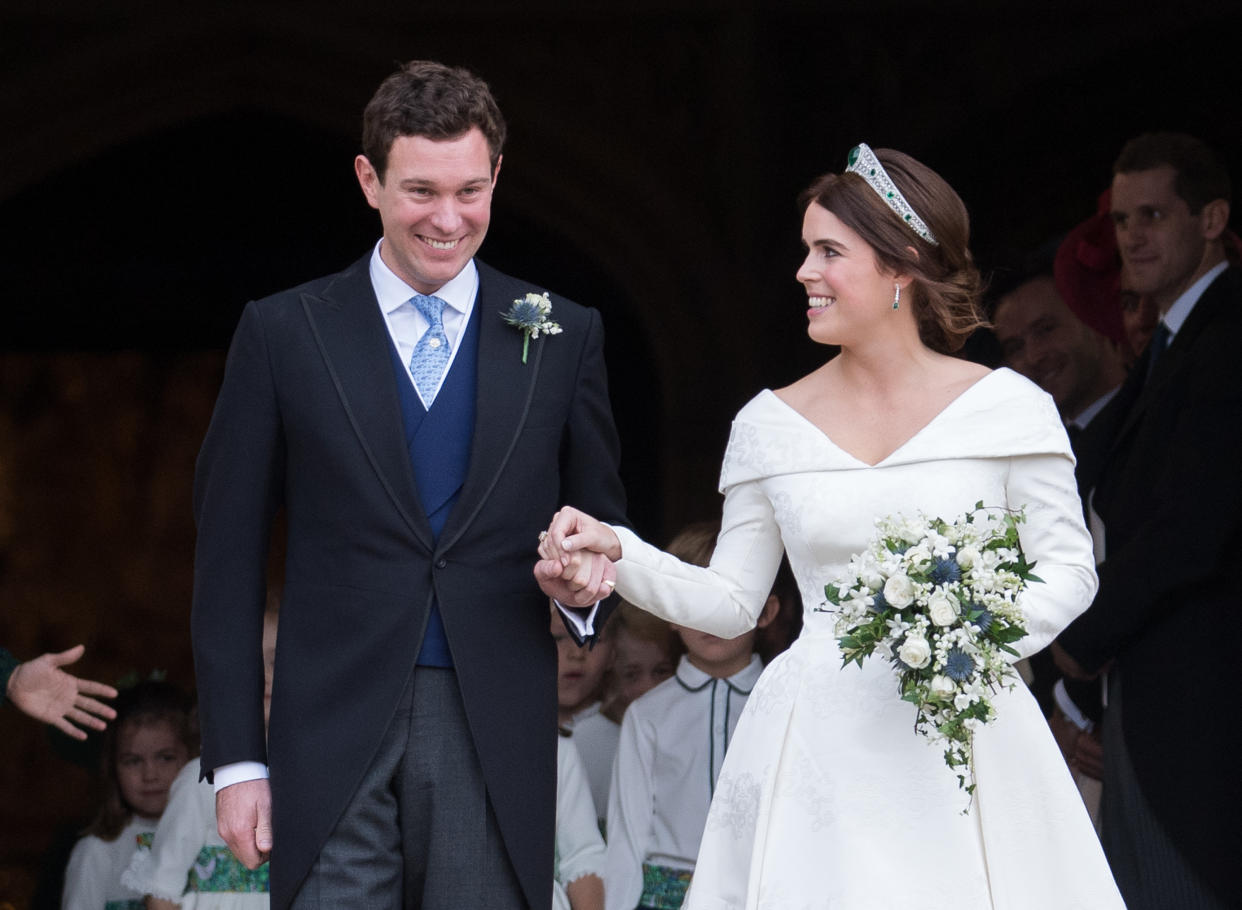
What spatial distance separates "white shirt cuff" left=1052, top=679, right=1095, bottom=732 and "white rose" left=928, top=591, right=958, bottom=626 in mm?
2597

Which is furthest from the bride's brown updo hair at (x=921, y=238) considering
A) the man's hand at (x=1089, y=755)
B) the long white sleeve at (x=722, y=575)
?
the man's hand at (x=1089, y=755)

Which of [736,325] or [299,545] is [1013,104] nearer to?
[736,325]

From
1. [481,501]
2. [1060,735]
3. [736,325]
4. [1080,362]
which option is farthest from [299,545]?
[736,325]

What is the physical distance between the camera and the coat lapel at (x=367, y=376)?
3.12 m

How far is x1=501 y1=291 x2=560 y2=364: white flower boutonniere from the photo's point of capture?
3285mm

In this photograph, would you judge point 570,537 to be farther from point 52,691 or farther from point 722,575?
point 52,691

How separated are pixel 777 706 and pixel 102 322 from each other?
5729mm

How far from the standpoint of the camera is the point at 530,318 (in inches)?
129

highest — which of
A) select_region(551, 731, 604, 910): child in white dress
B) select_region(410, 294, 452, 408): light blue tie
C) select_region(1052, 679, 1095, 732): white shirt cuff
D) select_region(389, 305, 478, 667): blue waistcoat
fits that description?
select_region(410, 294, 452, 408): light blue tie

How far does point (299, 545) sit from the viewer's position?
3.16 metres

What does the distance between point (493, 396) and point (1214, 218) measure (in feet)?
10.8

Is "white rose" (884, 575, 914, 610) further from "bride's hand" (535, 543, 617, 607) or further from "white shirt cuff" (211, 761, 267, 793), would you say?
"white shirt cuff" (211, 761, 267, 793)

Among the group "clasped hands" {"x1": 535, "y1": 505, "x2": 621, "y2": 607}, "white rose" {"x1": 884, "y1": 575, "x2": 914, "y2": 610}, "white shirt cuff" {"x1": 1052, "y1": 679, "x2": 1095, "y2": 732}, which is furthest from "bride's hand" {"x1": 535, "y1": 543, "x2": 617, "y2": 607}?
"white shirt cuff" {"x1": 1052, "y1": 679, "x2": 1095, "y2": 732}

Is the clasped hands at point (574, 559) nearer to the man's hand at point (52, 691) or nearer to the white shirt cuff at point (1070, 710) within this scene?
the man's hand at point (52, 691)
